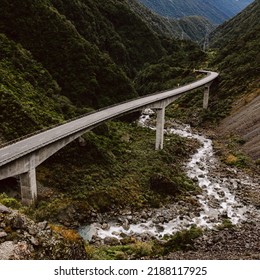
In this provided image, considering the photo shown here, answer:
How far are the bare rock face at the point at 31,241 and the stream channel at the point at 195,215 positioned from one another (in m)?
11.8

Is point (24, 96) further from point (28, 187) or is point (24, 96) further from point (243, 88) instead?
point (243, 88)

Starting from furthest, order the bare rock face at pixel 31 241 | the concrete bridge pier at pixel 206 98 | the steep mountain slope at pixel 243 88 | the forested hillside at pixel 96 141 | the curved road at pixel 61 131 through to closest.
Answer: the concrete bridge pier at pixel 206 98 → the steep mountain slope at pixel 243 88 → the curved road at pixel 61 131 → the forested hillside at pixel 96 141 → the bare rock face at pixel 31 241

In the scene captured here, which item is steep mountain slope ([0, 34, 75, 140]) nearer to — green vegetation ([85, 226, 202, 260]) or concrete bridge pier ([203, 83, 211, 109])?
green vegetation ([85, 226, 202, 260])

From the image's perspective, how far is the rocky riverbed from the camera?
3224 cm

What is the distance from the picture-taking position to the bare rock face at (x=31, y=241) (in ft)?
56.9

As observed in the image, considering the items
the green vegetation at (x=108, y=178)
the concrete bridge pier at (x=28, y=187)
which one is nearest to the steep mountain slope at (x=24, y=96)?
the green vegetation at (x=108, y=178)

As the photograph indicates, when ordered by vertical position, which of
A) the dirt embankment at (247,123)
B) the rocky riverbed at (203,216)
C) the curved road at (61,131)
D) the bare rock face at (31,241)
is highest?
the dirt embankment at (247,123)

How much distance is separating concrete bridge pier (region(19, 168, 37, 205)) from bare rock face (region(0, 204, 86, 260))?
1340 cm

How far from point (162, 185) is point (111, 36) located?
103m

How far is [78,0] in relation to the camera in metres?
116

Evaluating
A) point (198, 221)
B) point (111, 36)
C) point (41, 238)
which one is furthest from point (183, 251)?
point (111, 36)

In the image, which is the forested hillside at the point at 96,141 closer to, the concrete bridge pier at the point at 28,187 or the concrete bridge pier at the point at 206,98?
the concrete bridge pier at the point at 28,187

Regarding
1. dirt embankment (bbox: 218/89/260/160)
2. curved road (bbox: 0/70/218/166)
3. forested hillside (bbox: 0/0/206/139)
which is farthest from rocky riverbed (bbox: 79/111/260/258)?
forested hillside (bbox: 0/0/206/139)

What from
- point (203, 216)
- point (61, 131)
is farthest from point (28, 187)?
point (203, 216)
